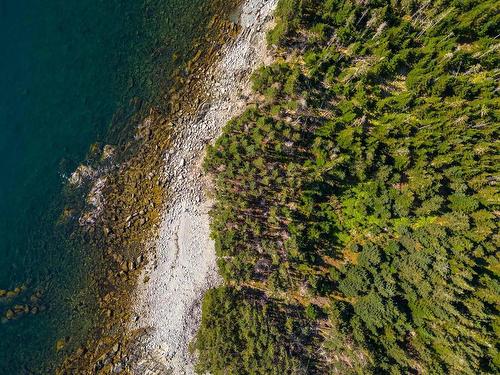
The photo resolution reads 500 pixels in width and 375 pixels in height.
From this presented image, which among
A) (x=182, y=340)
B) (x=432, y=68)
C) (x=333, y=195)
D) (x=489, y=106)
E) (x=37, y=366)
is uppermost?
(x=432, y=68)

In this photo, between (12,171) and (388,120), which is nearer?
(388,120)

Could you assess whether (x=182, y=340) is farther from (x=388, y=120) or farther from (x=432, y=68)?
(x=432, y=68)

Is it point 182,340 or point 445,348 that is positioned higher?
point 445,348

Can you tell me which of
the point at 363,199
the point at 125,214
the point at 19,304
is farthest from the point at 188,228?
the point at 19,304

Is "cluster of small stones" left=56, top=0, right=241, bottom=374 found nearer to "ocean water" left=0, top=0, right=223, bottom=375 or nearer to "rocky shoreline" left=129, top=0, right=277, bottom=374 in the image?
"rocky shoreline" left=129, top=0, right=277, bottom=374

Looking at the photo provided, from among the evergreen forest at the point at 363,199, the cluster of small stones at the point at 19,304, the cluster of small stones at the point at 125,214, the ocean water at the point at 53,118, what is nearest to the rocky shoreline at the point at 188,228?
the cluster of small stones at the point at 125,214

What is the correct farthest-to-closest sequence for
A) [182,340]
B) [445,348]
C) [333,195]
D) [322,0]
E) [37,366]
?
[37,366], [182,340], [333,195], [322,0], [445,348]

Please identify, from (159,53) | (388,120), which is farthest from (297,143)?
(159,53)

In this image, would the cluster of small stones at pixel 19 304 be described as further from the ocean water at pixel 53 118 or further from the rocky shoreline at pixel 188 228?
the rocky shoreline at pixel 188 228

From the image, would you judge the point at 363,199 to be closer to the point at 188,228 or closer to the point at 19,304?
the point at 188,228
